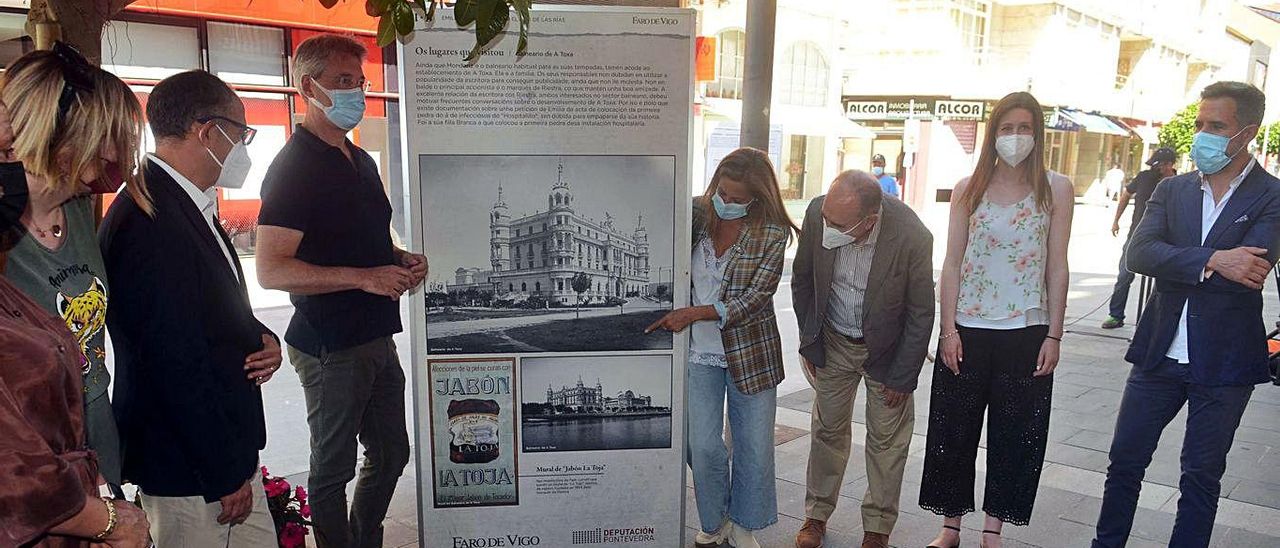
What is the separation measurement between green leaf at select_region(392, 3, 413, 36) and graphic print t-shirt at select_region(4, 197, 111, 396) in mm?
921

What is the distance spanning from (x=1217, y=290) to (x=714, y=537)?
88.4 inches

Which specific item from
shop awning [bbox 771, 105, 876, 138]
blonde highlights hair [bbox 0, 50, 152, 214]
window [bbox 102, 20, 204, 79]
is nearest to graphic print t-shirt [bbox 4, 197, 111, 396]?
blonde highlights hair [bbox 0, 50, 152, 214]

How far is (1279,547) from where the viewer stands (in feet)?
12.4

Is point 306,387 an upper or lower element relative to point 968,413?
upper

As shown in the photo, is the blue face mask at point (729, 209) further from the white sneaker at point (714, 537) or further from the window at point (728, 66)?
the window at point (728, 66)

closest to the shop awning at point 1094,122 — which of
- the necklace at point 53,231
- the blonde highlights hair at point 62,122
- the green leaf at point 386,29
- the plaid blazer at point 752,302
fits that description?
the plaid blazer at point 752,302

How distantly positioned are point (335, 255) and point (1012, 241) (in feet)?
8.68

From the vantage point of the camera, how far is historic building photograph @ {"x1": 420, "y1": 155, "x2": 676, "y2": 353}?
293 centimetres

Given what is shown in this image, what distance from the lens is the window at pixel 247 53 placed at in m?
12.5

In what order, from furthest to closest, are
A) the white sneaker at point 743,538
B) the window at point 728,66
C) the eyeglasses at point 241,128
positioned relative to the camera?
the window at point 728,66
the white sneaker at point 743,538
the eyeglasses at point 241,128

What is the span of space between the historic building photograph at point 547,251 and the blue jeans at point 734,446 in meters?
0.52

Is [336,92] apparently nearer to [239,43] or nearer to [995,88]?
[239,43]

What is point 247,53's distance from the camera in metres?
12.9

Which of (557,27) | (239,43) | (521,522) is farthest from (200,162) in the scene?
(239,43)
